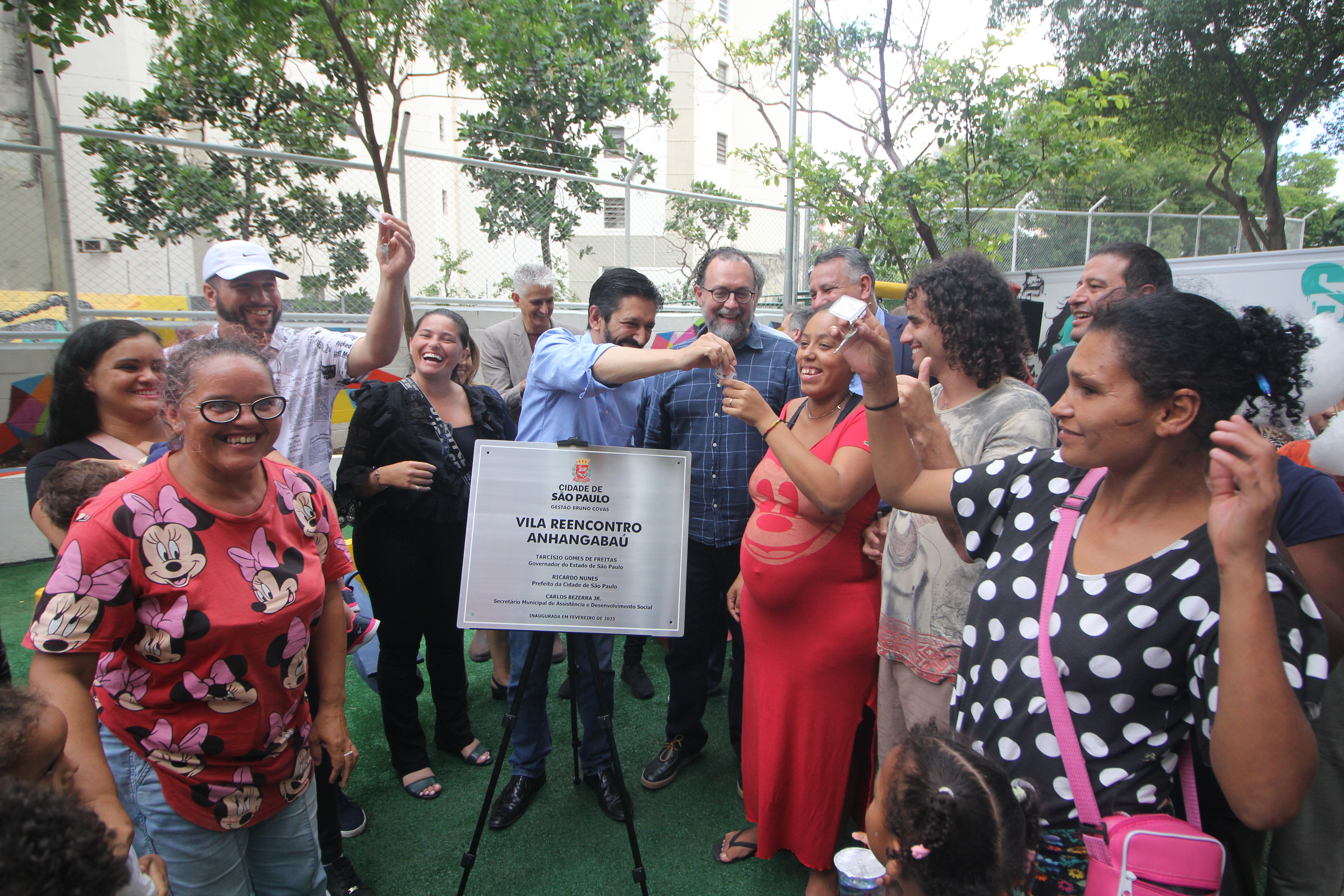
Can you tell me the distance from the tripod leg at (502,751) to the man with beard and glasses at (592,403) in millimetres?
65

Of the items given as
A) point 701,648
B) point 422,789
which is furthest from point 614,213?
point 422,789

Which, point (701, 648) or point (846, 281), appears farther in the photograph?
point (846, 281)

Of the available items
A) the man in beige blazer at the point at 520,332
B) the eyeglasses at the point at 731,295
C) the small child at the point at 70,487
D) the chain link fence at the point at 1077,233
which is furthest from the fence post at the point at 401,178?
the chain link fence at the point at 1077,233

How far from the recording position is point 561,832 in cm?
297

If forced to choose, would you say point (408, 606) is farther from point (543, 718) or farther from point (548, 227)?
point (548, 227)

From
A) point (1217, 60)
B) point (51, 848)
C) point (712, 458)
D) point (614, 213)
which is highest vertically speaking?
point (1217, 60)

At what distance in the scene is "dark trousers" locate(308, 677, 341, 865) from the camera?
95.9 inches

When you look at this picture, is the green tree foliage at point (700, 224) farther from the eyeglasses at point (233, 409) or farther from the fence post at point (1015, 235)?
the eyeglasses at point (233, 409)

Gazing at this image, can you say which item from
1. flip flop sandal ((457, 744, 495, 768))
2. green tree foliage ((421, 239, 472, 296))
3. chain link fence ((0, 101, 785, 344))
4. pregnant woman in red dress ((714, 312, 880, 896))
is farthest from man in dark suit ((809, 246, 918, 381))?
green tree foliage ((421, 239, 472, 296))

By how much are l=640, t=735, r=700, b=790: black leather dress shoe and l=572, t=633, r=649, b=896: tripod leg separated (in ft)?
1.74

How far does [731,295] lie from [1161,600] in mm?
2209

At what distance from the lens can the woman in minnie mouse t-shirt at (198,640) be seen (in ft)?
5.22

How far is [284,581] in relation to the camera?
6.08ft

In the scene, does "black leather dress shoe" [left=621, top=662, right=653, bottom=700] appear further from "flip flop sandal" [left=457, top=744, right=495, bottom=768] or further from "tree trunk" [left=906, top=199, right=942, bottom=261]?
"tree trunk" [left=906, top=199, right=942, bottom=261]
